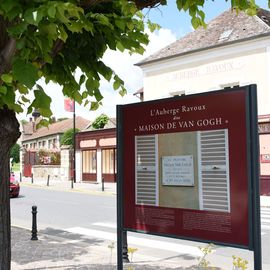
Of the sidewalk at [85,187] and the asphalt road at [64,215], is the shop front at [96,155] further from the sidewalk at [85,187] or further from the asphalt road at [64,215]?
the asphalt road at [64,215]

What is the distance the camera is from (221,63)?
2364cm

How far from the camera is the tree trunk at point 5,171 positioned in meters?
3.77

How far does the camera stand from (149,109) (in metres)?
4.89

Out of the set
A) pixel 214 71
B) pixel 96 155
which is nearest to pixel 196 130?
pixel 214 71

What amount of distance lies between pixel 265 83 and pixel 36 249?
53.5ft

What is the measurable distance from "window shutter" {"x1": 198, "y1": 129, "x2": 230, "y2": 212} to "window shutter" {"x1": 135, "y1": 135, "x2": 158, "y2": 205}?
0.61 m

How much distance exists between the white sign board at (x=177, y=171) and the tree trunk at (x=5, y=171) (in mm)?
1639

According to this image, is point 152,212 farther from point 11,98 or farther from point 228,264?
point 228,264

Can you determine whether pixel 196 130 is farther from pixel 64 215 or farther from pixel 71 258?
pixel 64 215

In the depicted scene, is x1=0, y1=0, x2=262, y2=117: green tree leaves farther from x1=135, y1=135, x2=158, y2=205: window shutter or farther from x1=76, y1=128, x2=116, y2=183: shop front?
x1=76, y1=128, x2=116, y2=183: shop front

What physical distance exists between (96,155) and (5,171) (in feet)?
100.0

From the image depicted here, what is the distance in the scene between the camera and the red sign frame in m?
4.06

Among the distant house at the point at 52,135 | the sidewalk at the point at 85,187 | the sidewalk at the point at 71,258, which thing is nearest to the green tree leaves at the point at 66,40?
the sidewalk at the point at 71,258

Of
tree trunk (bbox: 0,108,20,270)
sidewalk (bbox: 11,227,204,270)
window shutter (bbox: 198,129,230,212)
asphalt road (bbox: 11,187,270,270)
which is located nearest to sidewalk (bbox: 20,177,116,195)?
asphalt road (bbox: 11,187,270,270)
